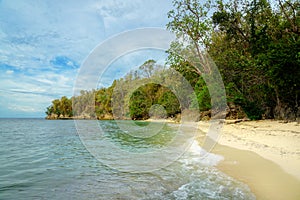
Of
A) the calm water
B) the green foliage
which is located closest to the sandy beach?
the calm water

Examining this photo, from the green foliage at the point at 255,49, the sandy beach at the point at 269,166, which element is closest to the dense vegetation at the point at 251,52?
the green foliage at the point at 255,49

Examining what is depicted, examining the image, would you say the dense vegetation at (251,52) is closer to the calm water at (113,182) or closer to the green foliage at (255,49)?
the green foliage at (255,49)

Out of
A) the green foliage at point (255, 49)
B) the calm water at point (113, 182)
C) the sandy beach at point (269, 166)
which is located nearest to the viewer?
the sandy beach at point (269, 166)

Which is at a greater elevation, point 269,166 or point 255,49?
point 255,49

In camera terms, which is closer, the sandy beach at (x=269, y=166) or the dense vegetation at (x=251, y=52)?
the sandy beach at (x=269, y=166)

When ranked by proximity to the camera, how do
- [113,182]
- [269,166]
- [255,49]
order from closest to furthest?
[113,182]
[269,166]
[255,49]

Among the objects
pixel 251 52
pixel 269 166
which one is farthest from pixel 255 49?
pixel 269 166

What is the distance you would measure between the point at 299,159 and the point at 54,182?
7.56 meters

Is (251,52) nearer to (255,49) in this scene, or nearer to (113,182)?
(255,49)

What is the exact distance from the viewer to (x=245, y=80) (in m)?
22.4

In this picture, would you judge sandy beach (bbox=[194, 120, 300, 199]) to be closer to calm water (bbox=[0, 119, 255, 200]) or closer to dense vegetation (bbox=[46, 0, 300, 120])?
calm water (bbox=[0, 119, 255, 200])

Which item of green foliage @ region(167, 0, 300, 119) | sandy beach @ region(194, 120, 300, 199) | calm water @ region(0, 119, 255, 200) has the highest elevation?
green foliage @ region(167, 0, 300, 119)

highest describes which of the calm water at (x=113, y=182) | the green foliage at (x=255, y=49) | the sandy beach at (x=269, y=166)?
the green foliage at (x=255, y=49)

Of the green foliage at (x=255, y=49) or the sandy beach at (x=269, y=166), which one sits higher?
the green foliage at (x=255, y=49)
